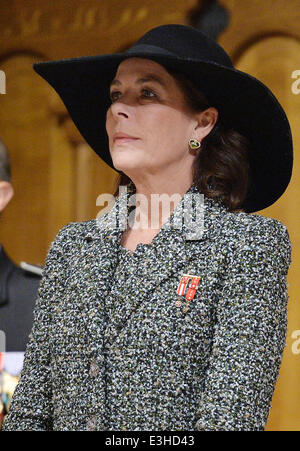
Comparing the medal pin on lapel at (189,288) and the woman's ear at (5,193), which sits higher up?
the woman's ear at (5,193)

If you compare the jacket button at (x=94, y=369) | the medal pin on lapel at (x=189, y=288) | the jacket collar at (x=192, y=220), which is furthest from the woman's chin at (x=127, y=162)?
the jacket button at (x=94, y=369)

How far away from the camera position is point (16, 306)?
2131 millimetres

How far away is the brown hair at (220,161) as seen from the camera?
1423mm

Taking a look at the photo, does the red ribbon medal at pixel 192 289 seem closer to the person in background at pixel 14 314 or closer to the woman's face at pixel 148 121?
the woman's face at pixel 148 121

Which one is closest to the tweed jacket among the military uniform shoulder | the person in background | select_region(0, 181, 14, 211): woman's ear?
the person in background

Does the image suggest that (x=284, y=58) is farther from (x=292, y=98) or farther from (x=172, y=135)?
(x=172, y=135)

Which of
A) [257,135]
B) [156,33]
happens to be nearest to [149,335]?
[257,135]

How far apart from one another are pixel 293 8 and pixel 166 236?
1146mm

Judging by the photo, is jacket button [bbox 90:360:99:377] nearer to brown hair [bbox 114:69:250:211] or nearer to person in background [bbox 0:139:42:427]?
brown hair [bbox 114:69:250:211]

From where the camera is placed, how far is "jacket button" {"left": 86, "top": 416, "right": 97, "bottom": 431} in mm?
1272

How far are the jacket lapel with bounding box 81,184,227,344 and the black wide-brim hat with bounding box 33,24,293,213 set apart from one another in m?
0.16

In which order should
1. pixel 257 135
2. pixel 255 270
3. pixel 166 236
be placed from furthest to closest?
1. pixel 257 135
2. pixel 166 236
3. pixel 255 270

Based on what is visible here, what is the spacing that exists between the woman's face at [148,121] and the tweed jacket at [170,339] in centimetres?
9

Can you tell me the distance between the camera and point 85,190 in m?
2.49
